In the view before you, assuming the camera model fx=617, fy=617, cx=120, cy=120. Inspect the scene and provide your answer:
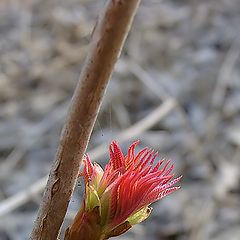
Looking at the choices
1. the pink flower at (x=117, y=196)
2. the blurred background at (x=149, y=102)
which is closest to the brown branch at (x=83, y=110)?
the pink flower at (x=117, y=196)

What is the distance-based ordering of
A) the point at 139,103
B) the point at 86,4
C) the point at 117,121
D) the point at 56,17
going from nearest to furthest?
the point at 117,121
the point at 139,103
the point at 56,17
the point at 86,4

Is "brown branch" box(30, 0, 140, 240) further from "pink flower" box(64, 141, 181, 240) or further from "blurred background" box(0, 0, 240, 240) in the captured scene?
"blurred background" box(0, 0, 240, 240)

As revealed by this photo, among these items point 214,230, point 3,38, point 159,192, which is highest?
point 3,38

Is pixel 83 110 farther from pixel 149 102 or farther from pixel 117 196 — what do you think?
pixel 149 102

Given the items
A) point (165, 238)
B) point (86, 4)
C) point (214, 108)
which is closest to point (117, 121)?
point (214, 108)

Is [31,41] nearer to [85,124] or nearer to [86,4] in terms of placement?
[86,4]

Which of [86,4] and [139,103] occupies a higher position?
[86,4]
